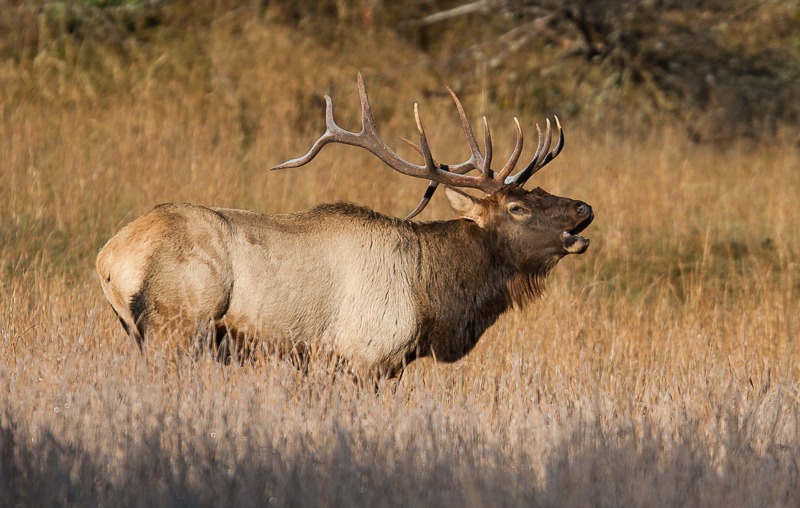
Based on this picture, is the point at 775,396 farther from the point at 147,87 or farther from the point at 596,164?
the point at 147,87

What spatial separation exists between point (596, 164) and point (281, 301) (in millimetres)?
6476

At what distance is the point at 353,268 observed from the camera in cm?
617

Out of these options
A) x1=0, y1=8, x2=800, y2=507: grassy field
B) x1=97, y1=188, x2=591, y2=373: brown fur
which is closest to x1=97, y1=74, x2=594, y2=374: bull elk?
x1=97, y1=188, x2=591, y2=373: brown fur

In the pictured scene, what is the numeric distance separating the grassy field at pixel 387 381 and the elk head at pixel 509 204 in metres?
0.60

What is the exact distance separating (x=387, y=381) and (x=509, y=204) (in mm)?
1337

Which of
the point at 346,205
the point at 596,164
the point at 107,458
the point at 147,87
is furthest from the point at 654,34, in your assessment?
the point at 107,458

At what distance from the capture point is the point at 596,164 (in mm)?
11758

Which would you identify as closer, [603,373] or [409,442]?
[409,442]

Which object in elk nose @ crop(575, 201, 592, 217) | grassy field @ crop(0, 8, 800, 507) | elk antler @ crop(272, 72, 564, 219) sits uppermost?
elk antler @ crop(272, 72, 564, 219)

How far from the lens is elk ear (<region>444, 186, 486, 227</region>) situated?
672cm

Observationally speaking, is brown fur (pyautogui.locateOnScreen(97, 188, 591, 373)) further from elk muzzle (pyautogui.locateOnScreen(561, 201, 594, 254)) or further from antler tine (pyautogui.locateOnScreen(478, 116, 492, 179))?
antler tine (pyautogui.locateOnScreen(478, 116, 492, 179))

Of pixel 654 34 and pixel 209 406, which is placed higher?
pixel 654 34

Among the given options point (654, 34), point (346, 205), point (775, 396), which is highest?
point (654, 34)

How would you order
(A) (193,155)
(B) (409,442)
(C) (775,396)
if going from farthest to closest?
(A) (193,155)
(C) (775,396)
(B) (409,442)
